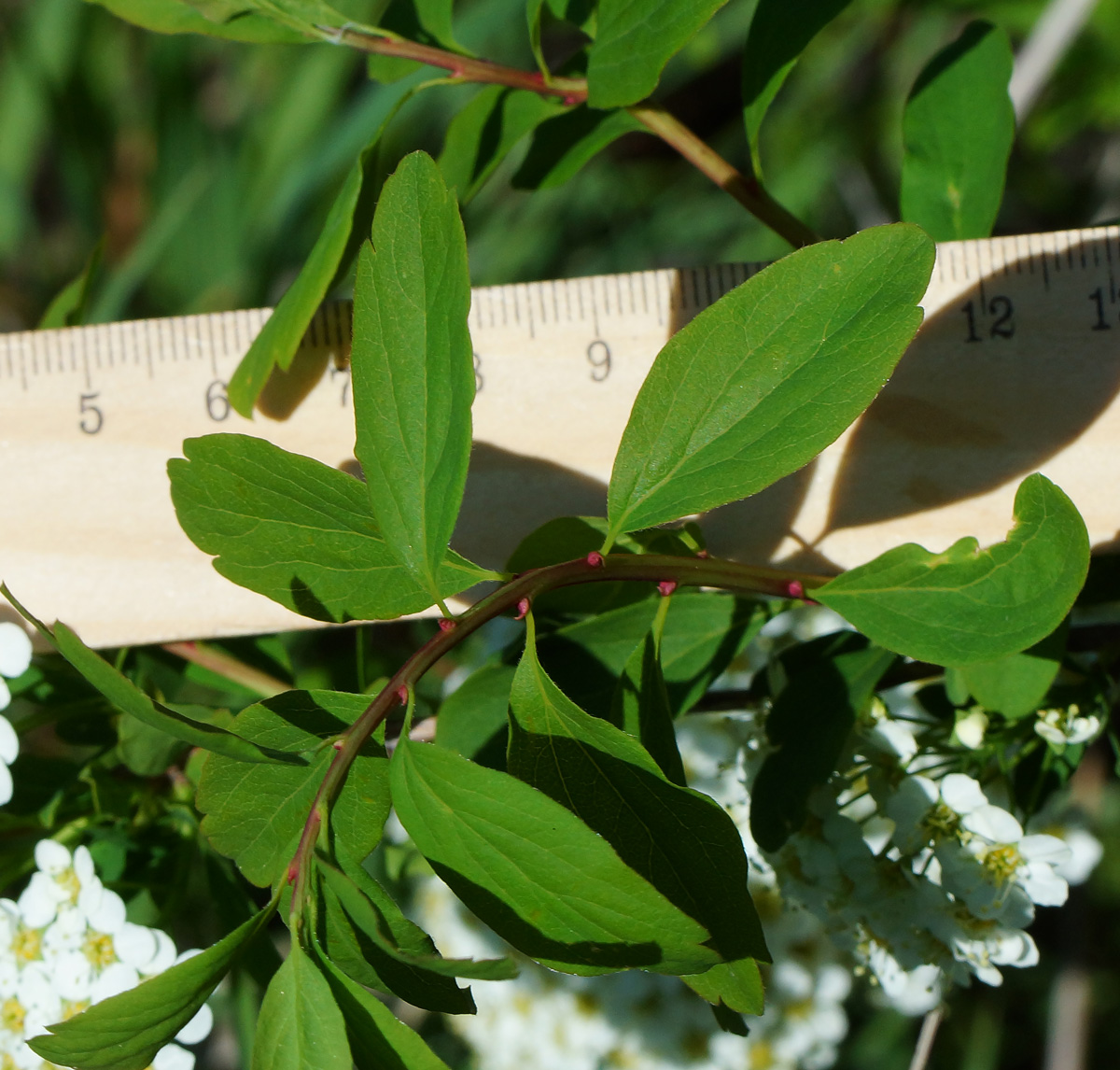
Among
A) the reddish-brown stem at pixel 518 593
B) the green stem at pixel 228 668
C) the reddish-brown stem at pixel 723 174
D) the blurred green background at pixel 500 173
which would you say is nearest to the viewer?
the reddish-brown stem at pixel 518 593

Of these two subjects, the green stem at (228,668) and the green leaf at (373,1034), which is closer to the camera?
the green leaf at (373,1034)

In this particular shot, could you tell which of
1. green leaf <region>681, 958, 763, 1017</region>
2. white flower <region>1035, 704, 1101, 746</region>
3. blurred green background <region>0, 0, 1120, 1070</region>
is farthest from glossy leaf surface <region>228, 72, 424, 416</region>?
blurred green background <region>0, 0, 1120, 1070</region>

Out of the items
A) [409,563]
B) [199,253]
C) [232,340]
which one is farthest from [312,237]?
[409,563]

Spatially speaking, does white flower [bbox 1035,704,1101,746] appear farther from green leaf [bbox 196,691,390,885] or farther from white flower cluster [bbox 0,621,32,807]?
white flower cluster [bbox 0,621,32,807]

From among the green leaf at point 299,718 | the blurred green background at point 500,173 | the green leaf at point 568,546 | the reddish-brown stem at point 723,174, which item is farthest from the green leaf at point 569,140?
the blurred green background at point 500,173

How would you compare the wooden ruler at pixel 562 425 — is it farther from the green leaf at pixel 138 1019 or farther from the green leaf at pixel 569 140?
the green leaf at pixel 138 1019

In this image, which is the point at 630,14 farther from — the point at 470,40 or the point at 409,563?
the point at 470,40

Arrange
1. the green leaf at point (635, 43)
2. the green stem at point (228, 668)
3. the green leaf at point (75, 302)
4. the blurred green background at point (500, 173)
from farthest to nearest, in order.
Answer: the blurred green background at point (500, 173) → the green leaf at point (75, 302) → the green stem at point (228, 668) → the green leaf at point (635, 43)
